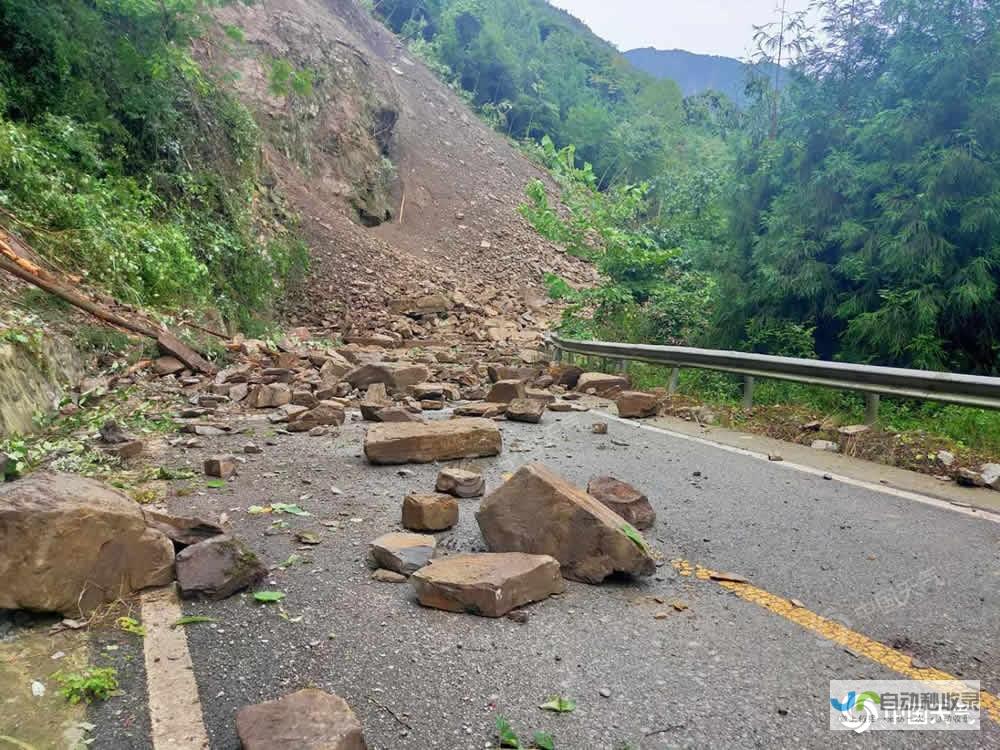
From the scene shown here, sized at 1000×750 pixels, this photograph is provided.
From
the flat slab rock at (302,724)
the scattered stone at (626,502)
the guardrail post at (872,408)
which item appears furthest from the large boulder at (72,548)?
the guardrail post at (872,408)

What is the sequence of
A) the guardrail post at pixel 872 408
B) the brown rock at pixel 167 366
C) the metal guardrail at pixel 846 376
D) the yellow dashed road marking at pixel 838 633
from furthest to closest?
the brown rock at pixel 167 366 < the guardrail post at pixel 872 408 < the metal guardrail at pixel 846 376 < the yellow dashed road marking at pixel 838 633

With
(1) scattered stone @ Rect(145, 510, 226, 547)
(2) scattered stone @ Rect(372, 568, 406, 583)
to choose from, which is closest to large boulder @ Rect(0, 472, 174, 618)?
(1) scattered stone @ Rect(145, 510, 226, 547)

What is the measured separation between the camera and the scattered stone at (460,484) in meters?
4.24

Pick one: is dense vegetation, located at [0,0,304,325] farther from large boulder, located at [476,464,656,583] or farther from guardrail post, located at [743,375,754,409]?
guardrail post, located at [743,375,754,409]

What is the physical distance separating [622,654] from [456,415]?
195 inches

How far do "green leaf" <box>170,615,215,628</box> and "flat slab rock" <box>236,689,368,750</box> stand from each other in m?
0.75

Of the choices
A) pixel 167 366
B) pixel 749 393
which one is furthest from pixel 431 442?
pixel 167 366

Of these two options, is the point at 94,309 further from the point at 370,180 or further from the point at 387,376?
the point at 370,180

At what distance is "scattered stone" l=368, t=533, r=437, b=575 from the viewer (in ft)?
9.97

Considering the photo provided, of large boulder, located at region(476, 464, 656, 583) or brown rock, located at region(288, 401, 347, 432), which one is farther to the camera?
brown rock, located at region(288, 401, 347, 432)

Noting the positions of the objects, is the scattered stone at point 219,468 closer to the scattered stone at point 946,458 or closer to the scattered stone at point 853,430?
the scattered stone at point 853,430

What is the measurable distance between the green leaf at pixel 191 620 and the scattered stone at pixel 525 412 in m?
4.67

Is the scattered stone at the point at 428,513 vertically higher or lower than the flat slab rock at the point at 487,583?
lower

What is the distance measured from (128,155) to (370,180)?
61.7 ft
